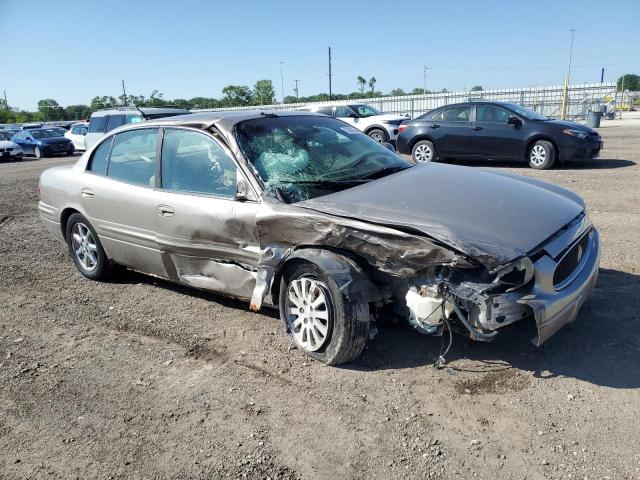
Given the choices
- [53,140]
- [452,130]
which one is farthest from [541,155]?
[53,140]

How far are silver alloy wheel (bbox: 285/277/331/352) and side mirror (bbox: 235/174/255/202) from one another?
0.70 meters

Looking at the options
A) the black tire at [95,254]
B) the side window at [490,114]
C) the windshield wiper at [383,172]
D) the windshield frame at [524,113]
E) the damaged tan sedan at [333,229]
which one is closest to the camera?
the damaged tan sedan at [333,229]

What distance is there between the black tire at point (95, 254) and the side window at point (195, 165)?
130 cm

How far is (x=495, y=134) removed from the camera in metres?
11.7

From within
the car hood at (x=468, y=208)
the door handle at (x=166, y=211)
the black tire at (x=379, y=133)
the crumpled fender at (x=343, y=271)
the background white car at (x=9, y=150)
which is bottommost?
the background white car at (x=9, y=150)

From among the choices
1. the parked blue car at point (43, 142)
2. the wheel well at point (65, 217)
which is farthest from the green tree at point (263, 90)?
the wheel well at point (65, 217)

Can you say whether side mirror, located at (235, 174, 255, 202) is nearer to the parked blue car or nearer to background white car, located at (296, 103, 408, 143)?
background white car, located at (296, 103, 408, 143)

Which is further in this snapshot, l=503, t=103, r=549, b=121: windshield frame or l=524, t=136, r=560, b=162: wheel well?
l=503, t=103, r=549, b=121: windshield frame

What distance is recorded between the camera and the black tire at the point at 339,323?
10.7 ft

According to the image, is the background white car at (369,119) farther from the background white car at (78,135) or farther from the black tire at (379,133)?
the background white car at (78,135)

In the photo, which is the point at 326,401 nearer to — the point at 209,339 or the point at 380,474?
the point at 380,474

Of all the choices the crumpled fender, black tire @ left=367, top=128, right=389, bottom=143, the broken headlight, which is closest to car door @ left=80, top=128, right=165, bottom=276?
the crumpled fender

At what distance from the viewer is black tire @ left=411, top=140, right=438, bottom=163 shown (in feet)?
41.4

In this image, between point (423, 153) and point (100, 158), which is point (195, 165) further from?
point (423, 153)
